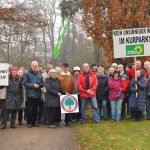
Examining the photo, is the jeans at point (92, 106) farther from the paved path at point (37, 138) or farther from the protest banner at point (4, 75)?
the protest banner at point (4, 75)

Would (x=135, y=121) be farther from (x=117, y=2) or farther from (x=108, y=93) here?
(x=117, y=2)

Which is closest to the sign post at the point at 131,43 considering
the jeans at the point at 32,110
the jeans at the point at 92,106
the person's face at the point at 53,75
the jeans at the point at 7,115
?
the jeans at the point at 92,106

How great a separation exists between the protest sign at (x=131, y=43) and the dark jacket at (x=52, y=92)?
2.61m

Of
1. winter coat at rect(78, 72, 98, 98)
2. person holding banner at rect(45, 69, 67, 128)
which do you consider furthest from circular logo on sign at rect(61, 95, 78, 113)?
winter coat at rect(78, 72, 98, 98)

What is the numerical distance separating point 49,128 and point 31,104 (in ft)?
2.98

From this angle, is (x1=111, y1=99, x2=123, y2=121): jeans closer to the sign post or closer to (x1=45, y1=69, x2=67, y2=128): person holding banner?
the sign post

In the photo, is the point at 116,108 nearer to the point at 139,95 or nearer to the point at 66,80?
the point at 139,95

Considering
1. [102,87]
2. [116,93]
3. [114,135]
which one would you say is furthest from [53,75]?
[114,135]

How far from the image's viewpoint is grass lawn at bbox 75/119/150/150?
1000 centimetres

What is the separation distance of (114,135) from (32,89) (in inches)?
118

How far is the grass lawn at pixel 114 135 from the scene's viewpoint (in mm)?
10000

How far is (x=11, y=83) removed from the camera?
42.3ft

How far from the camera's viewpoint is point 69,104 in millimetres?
13148

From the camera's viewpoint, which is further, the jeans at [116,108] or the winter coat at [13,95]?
the jeans at [116,108]
